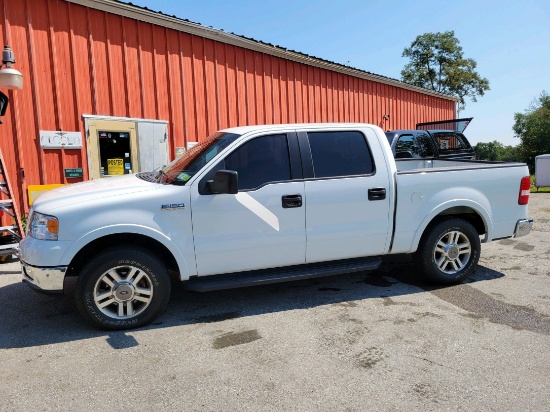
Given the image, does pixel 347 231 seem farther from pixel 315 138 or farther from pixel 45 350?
pixel 45 350

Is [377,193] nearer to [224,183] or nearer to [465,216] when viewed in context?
[465,216]

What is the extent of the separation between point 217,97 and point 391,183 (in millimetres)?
6475

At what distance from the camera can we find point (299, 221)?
4184mm

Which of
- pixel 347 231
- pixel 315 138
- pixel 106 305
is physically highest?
pixel 315 138

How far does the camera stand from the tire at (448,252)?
478 cm

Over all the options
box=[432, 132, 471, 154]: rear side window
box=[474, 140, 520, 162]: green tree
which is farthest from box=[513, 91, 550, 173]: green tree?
box=[432, 132, 471, 154]: rear side window

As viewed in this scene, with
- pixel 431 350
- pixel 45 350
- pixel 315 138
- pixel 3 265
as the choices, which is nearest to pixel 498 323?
pixel 431 350

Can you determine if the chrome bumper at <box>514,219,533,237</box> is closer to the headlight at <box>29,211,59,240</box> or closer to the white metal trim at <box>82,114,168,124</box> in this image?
the headlight at <box>29,211,59,240</box>

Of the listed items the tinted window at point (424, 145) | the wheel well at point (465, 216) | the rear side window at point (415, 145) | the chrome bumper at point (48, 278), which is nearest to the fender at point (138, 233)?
the chrome bumper at point (48, 278)

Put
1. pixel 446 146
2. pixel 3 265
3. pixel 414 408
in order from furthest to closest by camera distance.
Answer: pixel 446 146 → pixel 3 265 → pixel 414 408

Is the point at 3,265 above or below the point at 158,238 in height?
below

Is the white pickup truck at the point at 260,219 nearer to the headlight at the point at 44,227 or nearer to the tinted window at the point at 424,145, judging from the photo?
the headlight at the point at 44,227

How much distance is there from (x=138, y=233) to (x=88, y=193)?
0.60 meters

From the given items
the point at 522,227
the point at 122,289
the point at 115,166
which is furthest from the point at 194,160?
the point at 115,166
